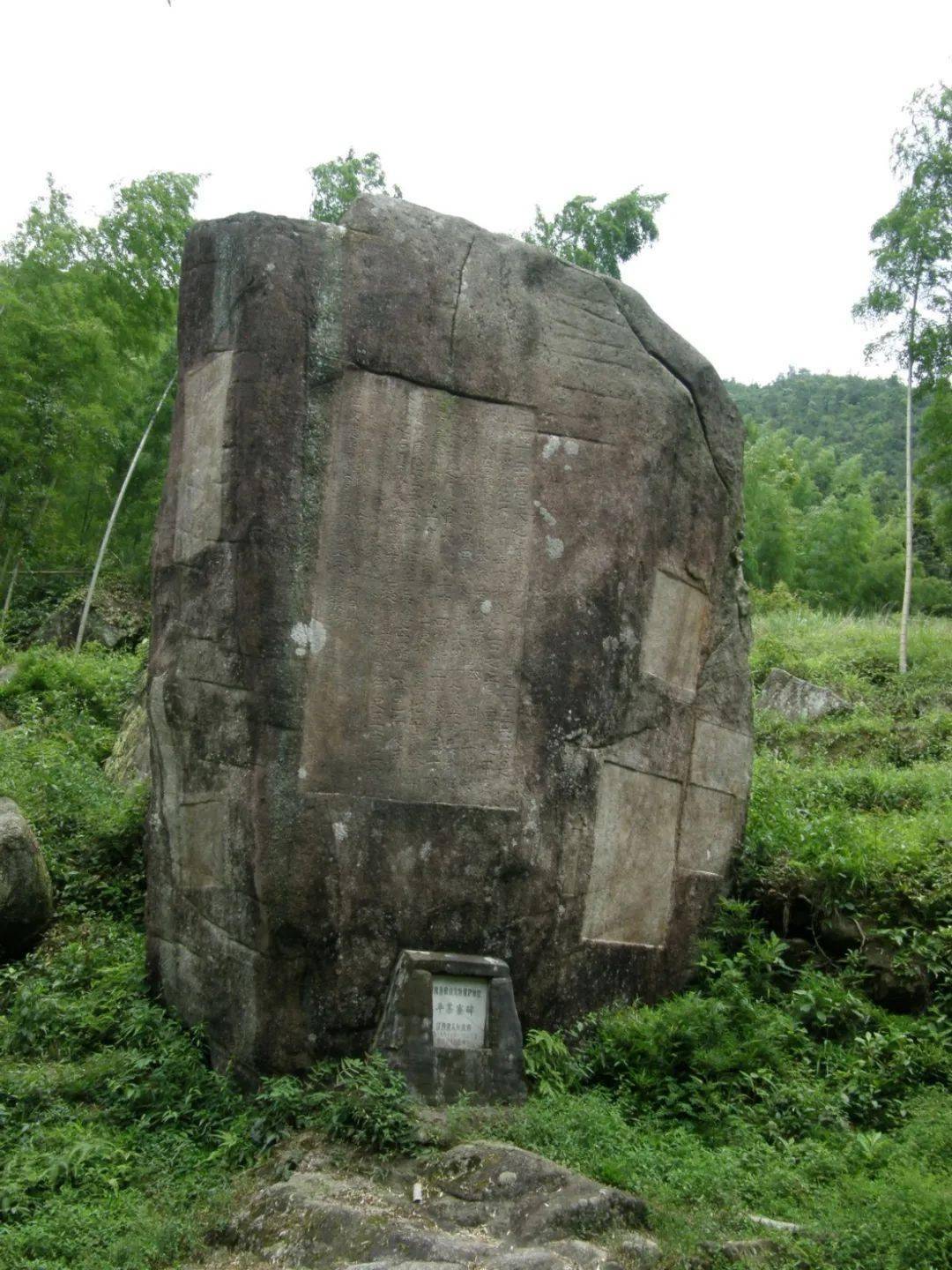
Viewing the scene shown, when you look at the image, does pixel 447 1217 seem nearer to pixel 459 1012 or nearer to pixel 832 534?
pixel 459 1012

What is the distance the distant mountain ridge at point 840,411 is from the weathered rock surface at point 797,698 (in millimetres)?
23948

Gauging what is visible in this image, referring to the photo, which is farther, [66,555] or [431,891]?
[66,555]

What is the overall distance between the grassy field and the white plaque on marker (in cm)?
30

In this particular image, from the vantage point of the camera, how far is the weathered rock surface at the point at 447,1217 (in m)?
4.02

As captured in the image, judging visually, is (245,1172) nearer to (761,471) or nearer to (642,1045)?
(642,1045)

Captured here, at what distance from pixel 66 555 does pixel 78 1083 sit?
1457 centimetres

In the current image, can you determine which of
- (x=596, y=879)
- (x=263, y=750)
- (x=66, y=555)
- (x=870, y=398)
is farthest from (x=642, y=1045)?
(x=870, y=398)

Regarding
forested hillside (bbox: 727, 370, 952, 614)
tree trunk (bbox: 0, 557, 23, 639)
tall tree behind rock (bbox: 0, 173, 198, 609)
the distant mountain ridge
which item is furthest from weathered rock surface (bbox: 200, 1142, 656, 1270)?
the distant mountain ridge

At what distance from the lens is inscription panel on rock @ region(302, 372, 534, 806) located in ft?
18.5

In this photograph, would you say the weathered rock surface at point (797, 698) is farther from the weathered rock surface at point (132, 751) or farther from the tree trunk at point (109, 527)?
the tree trunk at point (109, 527)

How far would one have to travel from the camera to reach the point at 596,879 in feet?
20.4

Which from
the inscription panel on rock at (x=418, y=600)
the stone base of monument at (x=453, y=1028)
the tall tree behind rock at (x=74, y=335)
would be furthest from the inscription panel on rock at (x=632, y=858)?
the tall tree behind rock at (x=74, y=335)

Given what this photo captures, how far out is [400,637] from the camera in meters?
5.76

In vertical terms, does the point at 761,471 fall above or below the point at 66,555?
above
